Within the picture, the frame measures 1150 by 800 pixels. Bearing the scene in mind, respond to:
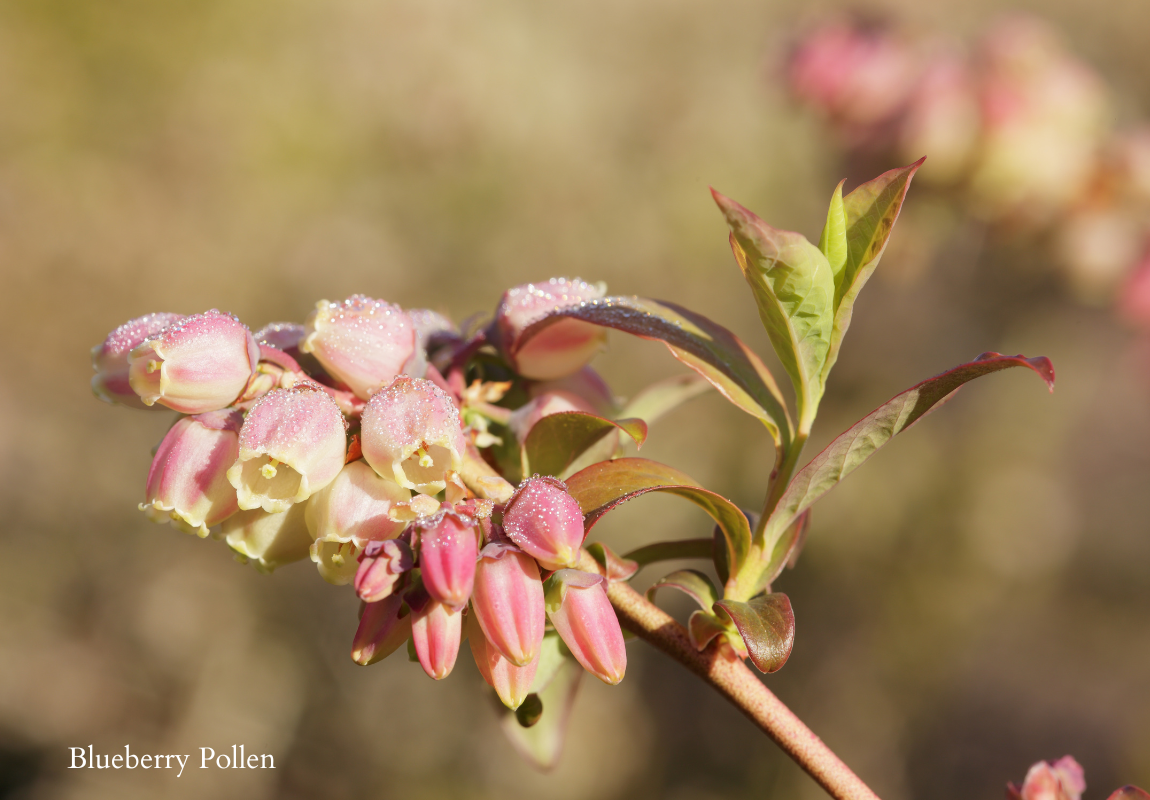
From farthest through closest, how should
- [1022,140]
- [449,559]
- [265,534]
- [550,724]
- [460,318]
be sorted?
[460,318] → [1022,140] → [550,724] → [265,534] → [449,559]

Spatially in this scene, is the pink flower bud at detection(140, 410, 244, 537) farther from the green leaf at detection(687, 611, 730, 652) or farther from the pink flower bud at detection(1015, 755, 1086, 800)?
the pink flower bud at detection(1015, 755, 1086, 800)

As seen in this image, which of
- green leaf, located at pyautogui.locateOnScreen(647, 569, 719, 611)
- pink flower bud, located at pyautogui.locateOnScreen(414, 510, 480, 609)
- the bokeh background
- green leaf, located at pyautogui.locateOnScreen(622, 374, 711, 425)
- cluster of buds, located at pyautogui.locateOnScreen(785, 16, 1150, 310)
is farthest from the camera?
the bokeh background

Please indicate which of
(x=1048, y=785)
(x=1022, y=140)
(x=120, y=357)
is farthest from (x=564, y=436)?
(x=1022, y=140)

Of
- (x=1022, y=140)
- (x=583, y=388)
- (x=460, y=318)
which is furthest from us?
(x=460, y=318)

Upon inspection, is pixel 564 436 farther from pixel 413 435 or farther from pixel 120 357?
pixel 120 357

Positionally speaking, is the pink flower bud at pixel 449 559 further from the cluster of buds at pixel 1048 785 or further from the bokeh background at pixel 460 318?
the bokeh background at pixel 460 318

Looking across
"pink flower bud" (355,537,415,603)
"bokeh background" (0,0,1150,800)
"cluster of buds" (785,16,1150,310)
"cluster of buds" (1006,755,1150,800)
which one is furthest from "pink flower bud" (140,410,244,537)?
"bokeh background" (0,0,1150,800)
